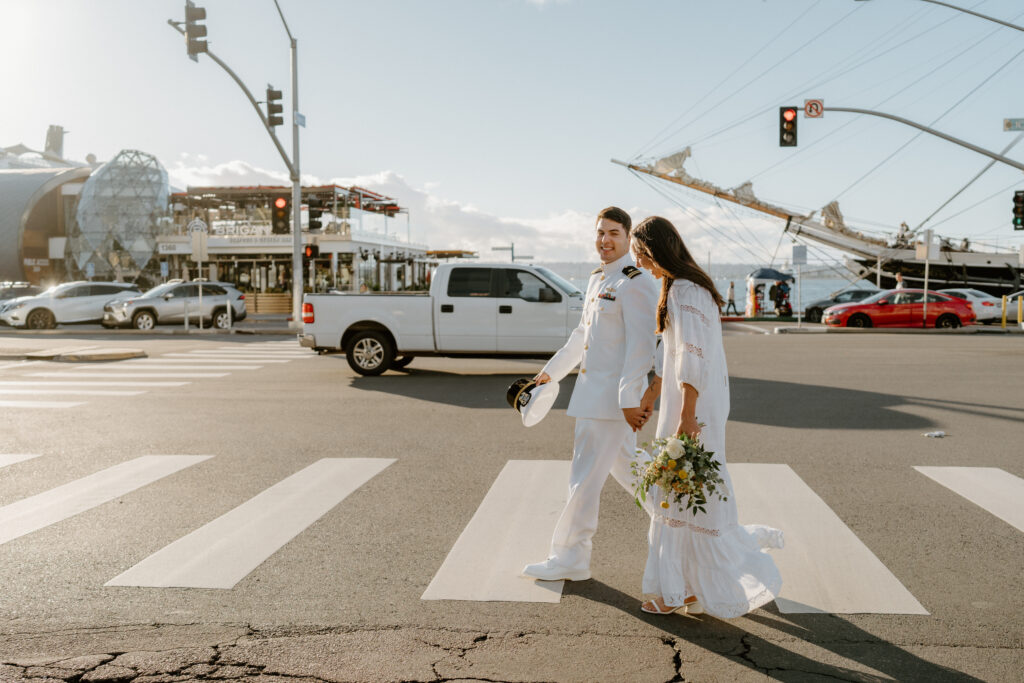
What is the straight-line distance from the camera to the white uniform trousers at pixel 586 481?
14.2 feet

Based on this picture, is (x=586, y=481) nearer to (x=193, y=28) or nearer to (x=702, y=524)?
(x=702, y=524)

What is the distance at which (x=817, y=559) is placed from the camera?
4770 millimetres

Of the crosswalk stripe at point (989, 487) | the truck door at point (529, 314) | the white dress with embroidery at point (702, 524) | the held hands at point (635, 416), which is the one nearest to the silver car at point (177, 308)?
the truck door at point (529, 314)

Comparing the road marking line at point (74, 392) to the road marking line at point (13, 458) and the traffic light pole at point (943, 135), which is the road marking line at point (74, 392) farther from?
the traffic light pole at point (943, 135)

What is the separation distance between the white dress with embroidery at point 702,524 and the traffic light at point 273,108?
66.9ft

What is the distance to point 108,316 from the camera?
2712cm

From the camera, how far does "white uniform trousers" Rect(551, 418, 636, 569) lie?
4336mm

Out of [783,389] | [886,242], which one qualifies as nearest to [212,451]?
[783,389]

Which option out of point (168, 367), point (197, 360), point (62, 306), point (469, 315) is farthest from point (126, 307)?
point (469, 315)

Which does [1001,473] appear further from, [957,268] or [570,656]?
[957,268]

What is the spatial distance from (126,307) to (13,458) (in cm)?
2046

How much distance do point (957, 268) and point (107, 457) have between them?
48.4 m

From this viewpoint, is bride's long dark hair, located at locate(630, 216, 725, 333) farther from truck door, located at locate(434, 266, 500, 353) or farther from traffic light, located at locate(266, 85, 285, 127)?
traffic light, located at locate(266, 85, 285, 127)

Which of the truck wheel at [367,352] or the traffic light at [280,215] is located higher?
the traffic light at [280,215]
